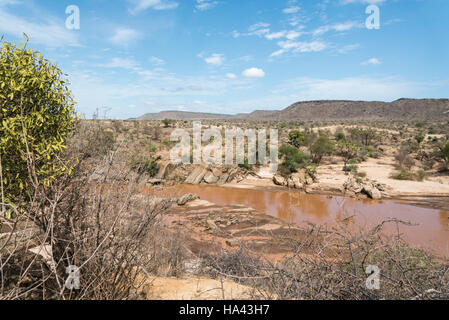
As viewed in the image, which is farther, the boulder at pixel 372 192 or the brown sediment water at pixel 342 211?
the boulder at pixel 372 192

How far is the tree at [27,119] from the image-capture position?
3.00 meters

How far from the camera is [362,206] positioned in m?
12.3

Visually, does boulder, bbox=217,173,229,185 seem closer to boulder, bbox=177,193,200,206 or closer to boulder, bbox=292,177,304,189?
boulder, bbox=177,193,200,206

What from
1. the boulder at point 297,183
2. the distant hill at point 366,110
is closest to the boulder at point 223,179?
the boulder at point 297,183

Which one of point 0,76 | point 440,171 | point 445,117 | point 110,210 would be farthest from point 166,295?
point 445,117

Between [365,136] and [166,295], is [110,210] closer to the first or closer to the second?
[166,295]

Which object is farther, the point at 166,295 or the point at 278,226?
the point at 278,226

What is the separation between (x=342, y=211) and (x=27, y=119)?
38.2ft

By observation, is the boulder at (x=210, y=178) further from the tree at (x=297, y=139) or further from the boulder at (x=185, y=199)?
the tree at (x=297, y=139)

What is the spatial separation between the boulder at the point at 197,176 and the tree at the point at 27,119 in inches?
524

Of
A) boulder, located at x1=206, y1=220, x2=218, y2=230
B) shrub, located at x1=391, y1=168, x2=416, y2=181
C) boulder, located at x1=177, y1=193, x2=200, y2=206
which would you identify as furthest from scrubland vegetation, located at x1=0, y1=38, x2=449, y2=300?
shrub, located at x1=391, y1=168, x2=416, y2=181
